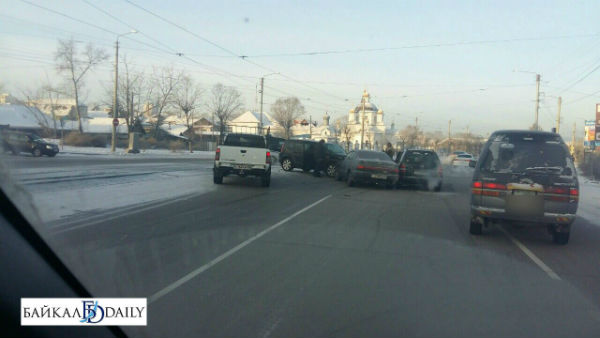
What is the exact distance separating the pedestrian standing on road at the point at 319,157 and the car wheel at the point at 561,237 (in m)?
15.8

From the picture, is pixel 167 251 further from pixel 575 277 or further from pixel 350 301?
pixel 575 277

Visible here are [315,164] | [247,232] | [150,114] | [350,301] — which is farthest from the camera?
[150,114]

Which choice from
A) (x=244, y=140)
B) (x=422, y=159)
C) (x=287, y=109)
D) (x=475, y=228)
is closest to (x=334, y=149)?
(x=422, y=159)

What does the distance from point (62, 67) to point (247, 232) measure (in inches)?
863

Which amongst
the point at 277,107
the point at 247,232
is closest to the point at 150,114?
the point at 277,107

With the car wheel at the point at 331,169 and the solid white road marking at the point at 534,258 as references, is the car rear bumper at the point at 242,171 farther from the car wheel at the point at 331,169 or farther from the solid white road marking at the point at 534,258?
the solid white road marking at the point at 534,258

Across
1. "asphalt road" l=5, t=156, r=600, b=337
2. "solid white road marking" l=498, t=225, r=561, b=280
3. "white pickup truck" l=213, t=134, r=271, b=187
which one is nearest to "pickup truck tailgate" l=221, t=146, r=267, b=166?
"white pickup truck" l=213, t=134, r=271, b=187

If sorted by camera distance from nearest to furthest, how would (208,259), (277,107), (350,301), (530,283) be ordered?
(350,301) → (530,283) → (208,259) → (277,107)

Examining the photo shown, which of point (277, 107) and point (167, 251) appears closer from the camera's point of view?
point (167, 251)

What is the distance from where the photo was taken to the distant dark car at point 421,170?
19453mm

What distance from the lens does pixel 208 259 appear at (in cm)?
675

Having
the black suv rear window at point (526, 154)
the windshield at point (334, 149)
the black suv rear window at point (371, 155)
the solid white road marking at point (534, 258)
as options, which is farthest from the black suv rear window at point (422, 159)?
the black suv rear window at point (526, 154)

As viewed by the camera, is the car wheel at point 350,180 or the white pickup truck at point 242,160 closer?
the white pickup truck at point 242,160

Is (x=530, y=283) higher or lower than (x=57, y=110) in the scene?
lower
